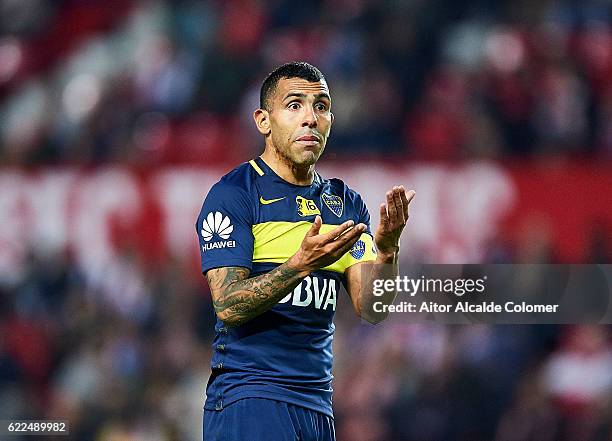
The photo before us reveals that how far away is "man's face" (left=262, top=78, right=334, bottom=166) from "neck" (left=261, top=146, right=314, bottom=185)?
0.11ft

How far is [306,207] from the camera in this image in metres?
4.55

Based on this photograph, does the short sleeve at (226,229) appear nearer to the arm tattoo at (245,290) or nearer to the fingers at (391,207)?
the arm tattoo at (245,290)

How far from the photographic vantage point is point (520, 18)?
11.2m

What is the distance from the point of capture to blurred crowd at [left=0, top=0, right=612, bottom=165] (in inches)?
402

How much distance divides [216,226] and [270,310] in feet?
1.27

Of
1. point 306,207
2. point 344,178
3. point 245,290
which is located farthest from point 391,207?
point 344,178

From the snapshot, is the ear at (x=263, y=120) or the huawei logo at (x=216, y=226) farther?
the ear at (x=263, y=120)

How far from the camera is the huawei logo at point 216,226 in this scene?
4.28m

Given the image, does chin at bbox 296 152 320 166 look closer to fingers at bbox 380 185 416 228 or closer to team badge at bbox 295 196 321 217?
team badge at bbox 295 196 321 217

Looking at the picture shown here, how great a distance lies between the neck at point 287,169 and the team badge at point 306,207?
9 cm

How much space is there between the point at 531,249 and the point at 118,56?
5.24 m

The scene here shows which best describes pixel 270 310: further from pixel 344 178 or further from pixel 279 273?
pixel 344 178

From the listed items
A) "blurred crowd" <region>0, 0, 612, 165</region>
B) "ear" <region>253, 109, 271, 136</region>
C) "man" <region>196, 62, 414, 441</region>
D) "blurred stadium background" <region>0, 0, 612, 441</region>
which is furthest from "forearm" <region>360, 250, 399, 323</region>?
"blurred crowd" <region>0, 0, 612, 165</region>

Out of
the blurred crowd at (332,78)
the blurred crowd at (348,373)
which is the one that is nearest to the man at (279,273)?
the blurred crowd at (348,373)
